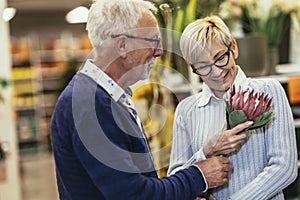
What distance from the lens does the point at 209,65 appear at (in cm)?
104

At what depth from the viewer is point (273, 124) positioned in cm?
102

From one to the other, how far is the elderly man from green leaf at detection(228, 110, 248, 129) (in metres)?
0.08

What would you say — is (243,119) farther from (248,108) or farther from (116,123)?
(116,123)

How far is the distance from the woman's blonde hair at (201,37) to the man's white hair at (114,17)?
110mm

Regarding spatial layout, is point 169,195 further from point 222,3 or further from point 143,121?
point 222,3

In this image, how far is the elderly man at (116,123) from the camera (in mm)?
992

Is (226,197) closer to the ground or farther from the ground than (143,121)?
closer to the ground

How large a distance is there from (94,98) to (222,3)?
516 millimetres

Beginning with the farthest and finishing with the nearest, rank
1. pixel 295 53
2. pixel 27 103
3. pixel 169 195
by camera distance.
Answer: pixel 27 103 < pixel 295 53 < pixel 169 195

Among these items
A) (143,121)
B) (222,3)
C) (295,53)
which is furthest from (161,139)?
(295,53)

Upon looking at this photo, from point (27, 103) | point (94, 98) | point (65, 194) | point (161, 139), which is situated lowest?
point (27, 103)

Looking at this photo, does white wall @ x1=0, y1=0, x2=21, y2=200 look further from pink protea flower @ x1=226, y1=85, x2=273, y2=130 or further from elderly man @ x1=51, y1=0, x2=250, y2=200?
pink protea flower @ x1=226, y1=85, x2=273, y2=130

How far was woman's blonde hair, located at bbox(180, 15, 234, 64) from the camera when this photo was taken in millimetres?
1021

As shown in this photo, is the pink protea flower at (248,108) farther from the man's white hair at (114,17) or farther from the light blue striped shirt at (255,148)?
the man's white hair at (114,17)
